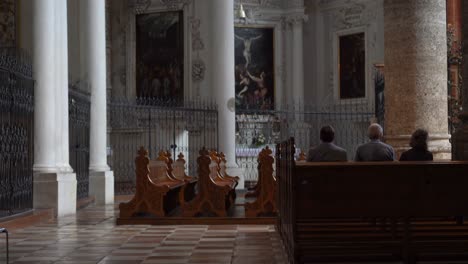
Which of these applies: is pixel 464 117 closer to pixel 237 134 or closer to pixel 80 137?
pixel 80 137

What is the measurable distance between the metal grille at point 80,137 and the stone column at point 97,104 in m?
0.17

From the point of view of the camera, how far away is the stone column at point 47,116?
1298cm

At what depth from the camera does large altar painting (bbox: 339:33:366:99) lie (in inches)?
1010

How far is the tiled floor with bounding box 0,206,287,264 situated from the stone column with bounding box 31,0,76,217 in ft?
2.98

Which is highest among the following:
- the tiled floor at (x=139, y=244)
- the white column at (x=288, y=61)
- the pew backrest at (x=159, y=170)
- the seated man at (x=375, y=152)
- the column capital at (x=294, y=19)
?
the column capital at (x=294, y=19)

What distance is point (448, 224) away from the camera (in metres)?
6.73

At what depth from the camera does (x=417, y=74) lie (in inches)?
463

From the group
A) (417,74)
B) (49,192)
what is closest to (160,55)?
(49,192)

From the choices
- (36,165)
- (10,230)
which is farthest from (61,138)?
(10,230)

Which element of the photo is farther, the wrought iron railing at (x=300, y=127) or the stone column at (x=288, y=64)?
the stone column at (x=288, y=64)

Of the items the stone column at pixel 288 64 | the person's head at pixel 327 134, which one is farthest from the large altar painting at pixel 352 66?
the person's head at pixel 327 134

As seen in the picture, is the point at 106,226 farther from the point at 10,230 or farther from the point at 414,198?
the point at 414,198

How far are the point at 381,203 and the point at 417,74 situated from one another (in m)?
5.91

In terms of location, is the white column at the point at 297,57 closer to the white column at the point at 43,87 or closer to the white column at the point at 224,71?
the white column at the point at 224,71
